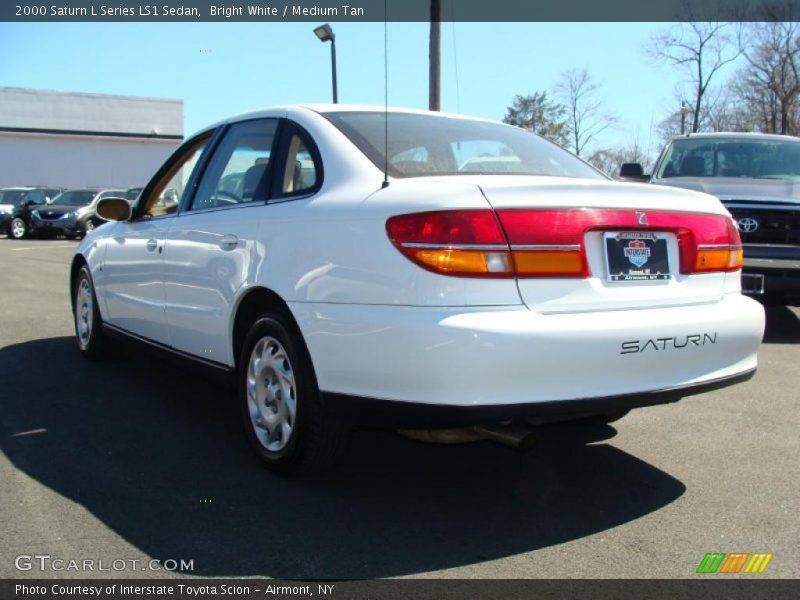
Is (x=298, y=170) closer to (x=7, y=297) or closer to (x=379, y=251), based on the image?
(x=379, y=251)

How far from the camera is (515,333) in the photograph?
2.81m

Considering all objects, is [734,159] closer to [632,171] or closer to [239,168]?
[632,171]

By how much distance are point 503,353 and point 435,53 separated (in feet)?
42.4

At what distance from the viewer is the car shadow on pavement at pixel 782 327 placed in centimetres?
735

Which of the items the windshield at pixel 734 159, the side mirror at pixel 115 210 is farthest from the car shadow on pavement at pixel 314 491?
the windshield at pixel 734 159

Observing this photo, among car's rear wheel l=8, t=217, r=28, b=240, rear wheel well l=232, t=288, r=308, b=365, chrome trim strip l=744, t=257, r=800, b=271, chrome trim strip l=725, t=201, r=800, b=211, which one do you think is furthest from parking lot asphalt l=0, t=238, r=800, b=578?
car's rear wheel l=8, t=217, r=28, b=240

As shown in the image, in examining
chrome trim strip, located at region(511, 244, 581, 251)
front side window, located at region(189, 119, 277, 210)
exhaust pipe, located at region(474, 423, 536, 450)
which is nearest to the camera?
chrome trim strip, located at region(511, 244, 581, 251)

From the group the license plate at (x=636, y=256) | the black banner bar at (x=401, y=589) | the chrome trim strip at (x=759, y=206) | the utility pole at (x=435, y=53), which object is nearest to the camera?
the black banner bar at (x=401, y=589)

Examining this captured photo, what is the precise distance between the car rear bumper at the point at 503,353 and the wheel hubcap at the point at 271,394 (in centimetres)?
33

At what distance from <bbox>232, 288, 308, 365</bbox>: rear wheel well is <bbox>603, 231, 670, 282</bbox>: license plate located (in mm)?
1274

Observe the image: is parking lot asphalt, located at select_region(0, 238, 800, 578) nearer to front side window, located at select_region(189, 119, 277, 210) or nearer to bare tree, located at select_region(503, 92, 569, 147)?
front side window, located at select_region(189, 119, 277, 210)

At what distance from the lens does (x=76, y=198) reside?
84.9ft

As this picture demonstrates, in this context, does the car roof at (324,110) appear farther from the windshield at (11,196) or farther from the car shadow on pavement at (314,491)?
the windshield at (11,196)

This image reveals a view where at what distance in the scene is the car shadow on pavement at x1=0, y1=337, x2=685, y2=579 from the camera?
9.53ft
